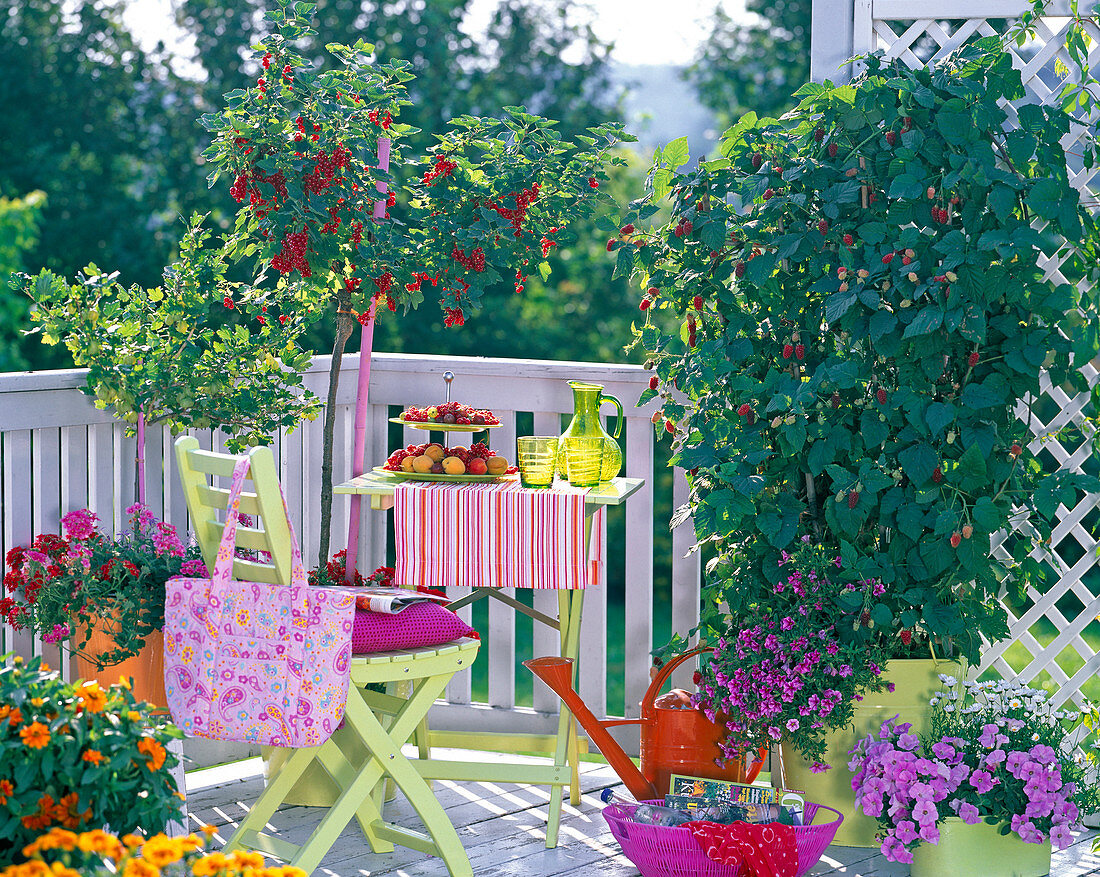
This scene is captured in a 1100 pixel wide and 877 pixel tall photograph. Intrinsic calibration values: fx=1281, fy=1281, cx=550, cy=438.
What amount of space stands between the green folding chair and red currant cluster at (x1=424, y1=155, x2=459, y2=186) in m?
0.85

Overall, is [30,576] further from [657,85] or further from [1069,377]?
[657,85]

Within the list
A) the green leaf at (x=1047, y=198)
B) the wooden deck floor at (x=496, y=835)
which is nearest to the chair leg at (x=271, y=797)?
the wooden deck floor at (x=496, y=835)

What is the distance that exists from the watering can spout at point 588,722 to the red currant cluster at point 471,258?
92 centimetres

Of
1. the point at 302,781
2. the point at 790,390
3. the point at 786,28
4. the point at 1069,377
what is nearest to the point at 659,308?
the point at 790,390

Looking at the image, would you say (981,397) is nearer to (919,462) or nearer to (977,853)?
(919,462)

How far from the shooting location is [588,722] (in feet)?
9.41

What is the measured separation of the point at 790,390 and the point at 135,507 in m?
1.46

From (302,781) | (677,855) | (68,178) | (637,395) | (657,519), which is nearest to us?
(677,855)

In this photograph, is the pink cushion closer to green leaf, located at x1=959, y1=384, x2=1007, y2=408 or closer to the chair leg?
the chair leg

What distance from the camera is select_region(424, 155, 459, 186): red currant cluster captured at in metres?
2.99

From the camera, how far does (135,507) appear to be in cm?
284

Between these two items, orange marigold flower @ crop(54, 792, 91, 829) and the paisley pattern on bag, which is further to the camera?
the paisley pattern on bag

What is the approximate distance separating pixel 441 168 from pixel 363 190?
0.62ft

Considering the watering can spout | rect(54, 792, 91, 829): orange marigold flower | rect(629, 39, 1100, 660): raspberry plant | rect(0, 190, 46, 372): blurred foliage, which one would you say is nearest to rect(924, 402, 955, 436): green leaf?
rect(629, 39, 1100, 660): raspberry plant
